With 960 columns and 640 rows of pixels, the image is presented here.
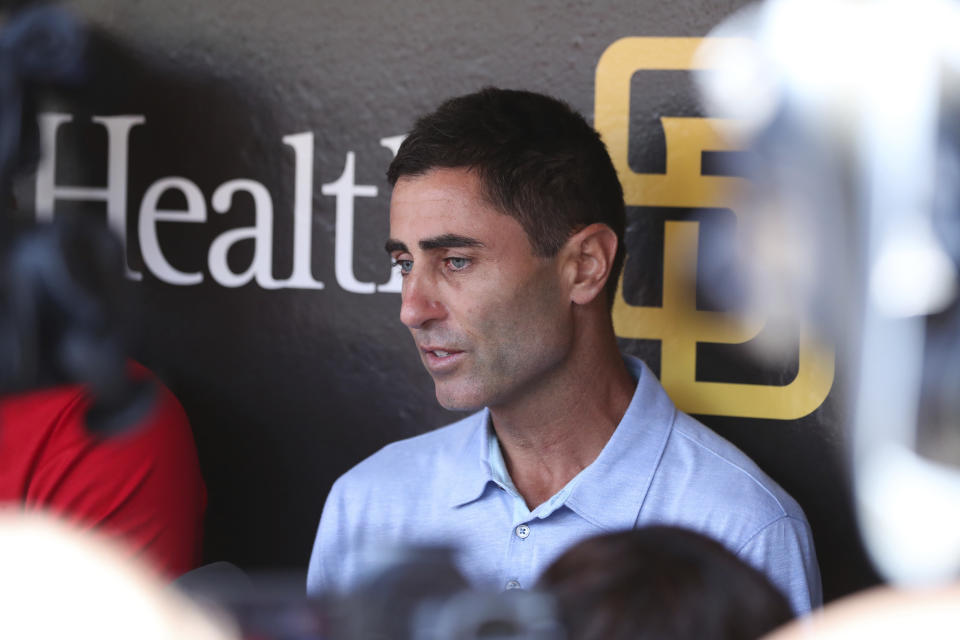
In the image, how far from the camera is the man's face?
1613mm

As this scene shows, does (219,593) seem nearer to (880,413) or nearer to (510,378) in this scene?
(510,378)

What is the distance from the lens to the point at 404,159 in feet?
5.51

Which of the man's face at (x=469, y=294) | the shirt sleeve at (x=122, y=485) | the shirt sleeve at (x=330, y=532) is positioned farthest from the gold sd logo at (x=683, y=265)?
the shirt sleeve at (x=122, y=485)

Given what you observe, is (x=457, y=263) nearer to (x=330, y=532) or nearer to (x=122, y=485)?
(x=330, y=532)

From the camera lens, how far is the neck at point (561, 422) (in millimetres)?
1660

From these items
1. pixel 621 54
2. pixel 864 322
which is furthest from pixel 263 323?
pixel 864 322

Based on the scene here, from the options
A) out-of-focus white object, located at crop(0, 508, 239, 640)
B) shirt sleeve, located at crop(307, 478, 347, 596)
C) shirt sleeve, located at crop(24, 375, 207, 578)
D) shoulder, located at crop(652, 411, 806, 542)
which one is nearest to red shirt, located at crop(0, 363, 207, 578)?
shirt sleeve, located at crop(24, 375, 207, 578)

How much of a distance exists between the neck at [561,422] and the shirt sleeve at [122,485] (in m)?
0.53

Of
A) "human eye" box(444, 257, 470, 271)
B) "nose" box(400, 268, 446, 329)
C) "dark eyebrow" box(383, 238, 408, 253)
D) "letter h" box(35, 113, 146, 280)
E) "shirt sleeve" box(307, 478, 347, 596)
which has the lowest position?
"shirt sleeve" box(307, 478, 347, 596)

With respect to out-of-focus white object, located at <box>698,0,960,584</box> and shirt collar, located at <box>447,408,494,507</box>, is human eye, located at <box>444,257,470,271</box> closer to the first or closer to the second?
shirt collar, located at <box>447,408,494,507</box>

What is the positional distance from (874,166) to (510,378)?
2.18ft

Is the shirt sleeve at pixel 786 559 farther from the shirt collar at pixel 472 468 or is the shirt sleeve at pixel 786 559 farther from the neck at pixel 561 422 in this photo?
the shirt collar at pixel 472 468

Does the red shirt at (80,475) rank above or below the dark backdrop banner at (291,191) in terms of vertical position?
below

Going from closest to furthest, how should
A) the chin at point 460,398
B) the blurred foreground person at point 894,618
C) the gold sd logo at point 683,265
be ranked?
the blurred foreground person at point 894,618, the chin at point 460,398, the gold sd logo at point 683,265
